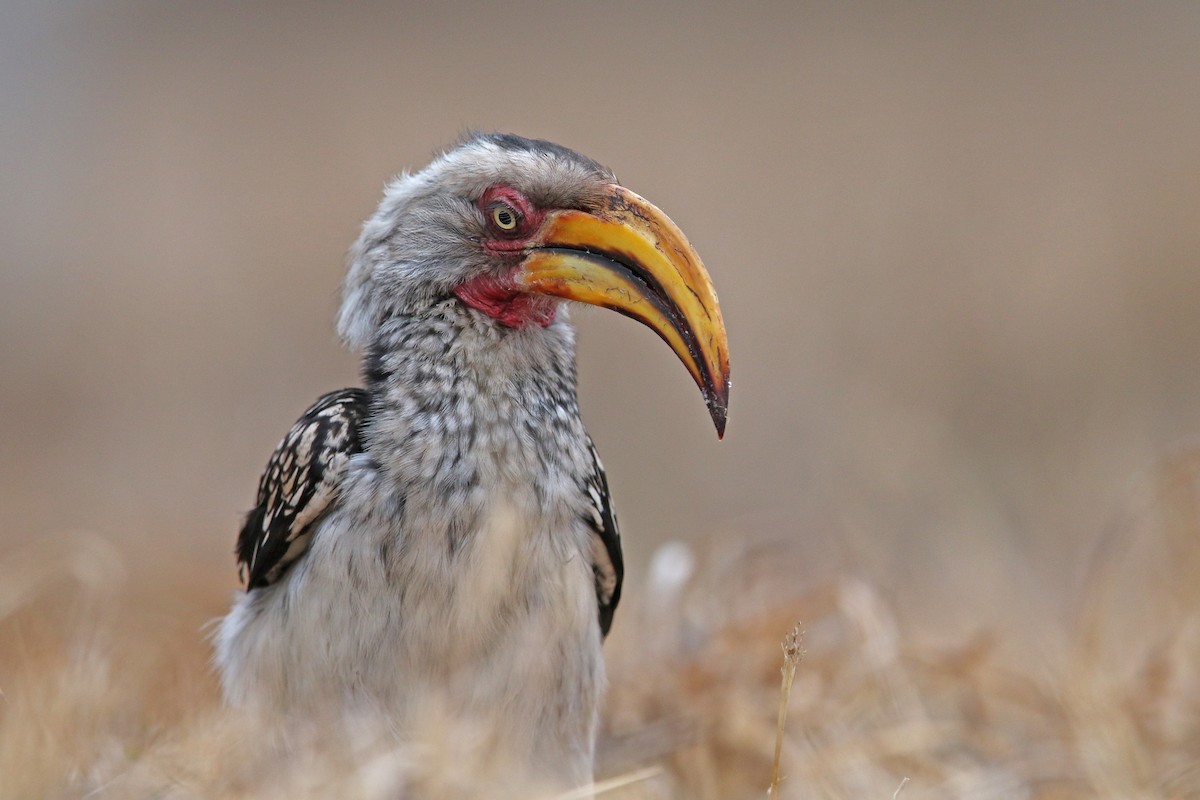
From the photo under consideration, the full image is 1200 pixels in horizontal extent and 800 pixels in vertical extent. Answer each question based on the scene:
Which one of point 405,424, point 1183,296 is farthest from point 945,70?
point 405,424

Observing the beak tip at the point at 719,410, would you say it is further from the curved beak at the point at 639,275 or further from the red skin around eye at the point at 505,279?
the red skin around eye at the point at 505,279

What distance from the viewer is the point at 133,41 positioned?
1827 cm

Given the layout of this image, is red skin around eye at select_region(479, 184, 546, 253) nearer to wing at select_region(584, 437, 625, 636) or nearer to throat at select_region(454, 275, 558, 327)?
throat at select_region(454, 275, 558, 327)

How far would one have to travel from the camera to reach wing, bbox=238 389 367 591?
3.46 m

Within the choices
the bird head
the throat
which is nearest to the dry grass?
the bird head

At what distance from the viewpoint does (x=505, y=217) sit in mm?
3713

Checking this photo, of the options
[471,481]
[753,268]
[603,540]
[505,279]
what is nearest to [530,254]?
[505,279]

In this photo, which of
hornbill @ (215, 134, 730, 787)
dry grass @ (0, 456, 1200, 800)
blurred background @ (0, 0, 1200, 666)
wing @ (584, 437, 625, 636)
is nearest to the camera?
dry grass @ (0, 456, 1200, 800)

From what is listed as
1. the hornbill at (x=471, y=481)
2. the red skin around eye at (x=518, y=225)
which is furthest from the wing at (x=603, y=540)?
the red skin around eye at (x=518, y=225)

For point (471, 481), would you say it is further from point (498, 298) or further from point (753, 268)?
point (753, 268)

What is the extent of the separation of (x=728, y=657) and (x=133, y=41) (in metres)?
16.1

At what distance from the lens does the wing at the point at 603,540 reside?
3.69 meters

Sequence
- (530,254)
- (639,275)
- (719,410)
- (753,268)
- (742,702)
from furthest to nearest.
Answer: (753,268) < (742,702) < (530,254) < (639,275) < (719,410)

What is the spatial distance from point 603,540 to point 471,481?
471mm
